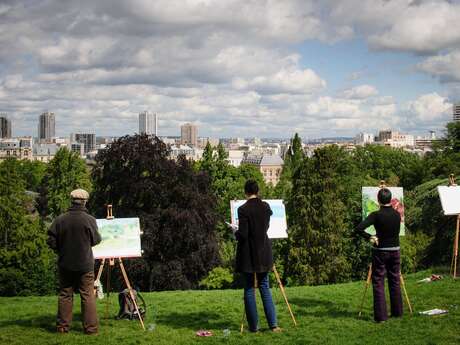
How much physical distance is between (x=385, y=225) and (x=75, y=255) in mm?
5099

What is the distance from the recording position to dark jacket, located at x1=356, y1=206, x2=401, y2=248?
988 centimetres

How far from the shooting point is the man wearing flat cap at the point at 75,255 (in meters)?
9.30

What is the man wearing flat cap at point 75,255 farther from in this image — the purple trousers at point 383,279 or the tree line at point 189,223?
the tree line at point 189,223

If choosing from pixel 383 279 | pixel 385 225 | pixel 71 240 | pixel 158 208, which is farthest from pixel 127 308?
pixel 158 208

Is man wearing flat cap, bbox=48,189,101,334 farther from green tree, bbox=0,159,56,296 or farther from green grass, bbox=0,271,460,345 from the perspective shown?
green tree, bbox=0,159,56,296

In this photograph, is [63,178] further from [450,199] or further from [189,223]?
[450,199]

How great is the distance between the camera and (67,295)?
9.55 metres

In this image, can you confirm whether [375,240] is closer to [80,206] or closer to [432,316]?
[432,316]

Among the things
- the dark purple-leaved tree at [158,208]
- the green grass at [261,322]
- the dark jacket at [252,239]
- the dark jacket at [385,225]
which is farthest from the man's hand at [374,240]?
the dark purple-leaved tree at [158,208]

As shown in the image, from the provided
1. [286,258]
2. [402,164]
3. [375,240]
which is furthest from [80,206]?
[402,164]

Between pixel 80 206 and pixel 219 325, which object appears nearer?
pixel 80 206

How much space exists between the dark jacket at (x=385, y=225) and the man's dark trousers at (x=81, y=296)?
4.52 metres

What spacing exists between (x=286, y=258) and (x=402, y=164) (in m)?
50.1

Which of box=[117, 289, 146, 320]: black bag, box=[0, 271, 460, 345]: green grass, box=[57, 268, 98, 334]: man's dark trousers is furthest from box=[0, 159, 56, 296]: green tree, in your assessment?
box=[57, 268, 98, 334]: man's dark trousers
